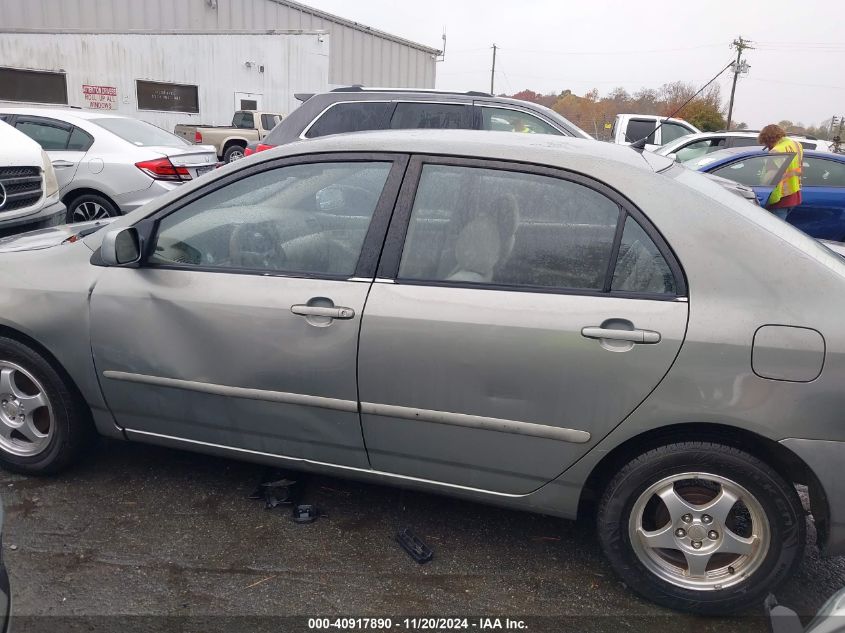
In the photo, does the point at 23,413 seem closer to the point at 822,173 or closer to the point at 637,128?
the point at 822,173

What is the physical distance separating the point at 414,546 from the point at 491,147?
5.38ft

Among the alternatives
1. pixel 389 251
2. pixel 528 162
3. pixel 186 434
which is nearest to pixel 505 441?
pixel 389 251

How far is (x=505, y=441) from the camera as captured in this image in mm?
2428

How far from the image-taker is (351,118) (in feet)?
22.4

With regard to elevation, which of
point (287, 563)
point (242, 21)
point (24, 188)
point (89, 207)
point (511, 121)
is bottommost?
point (287, 563)

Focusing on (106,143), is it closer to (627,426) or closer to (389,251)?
(389,251)

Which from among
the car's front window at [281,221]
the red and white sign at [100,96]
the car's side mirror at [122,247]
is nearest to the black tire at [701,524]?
the car's front window at [281,221]

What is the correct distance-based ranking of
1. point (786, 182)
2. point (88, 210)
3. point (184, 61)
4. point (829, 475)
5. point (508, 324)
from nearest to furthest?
point (829, 475) → point (508, 324) → point (786, 182) → point (88, 210) → point (184, 61)

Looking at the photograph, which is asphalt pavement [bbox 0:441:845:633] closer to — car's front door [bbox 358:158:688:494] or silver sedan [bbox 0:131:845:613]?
silver sedan [bbox 0:131:845:613]

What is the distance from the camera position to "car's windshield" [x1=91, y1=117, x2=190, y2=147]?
7641 millimetres

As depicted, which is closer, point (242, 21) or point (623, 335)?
point (623, 335)

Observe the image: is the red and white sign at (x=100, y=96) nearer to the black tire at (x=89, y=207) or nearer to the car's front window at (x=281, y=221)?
the black tire at (x=89, y=207)

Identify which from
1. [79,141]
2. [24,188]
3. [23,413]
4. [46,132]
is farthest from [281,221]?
[46,132]

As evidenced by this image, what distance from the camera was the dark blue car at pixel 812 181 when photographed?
7047mm
